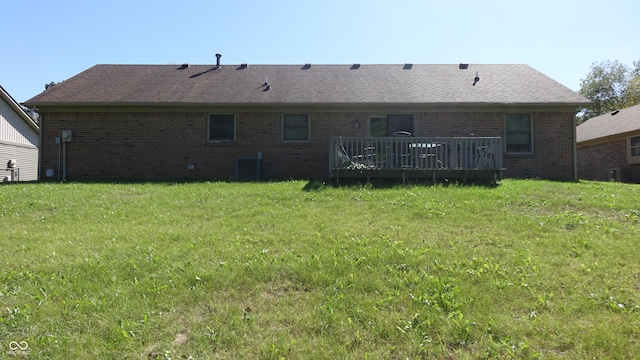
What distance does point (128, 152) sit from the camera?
13461 mm

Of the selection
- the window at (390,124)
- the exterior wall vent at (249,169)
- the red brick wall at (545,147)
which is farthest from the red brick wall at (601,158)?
the exterior wall vent at (249,169)

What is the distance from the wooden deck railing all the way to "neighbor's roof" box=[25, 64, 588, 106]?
3.11 metres

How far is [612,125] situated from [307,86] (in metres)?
18.0

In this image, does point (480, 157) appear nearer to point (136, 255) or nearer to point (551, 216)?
point (551, 216)

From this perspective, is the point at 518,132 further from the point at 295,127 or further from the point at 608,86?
the point at 608,86

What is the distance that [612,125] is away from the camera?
829 inches

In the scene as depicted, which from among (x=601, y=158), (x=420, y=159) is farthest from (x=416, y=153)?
(x=601, y=158)

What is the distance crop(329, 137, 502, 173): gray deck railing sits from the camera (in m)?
9.82

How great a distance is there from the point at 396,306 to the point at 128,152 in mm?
12793

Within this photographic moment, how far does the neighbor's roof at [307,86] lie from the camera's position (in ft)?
42.7

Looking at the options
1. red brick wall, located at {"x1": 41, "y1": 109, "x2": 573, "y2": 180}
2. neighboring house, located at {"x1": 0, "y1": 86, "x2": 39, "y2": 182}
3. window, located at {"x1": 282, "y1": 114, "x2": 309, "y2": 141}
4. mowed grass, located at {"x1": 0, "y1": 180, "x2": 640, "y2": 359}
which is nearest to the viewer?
mowed grass, located at {"x1": 0, "y1": 180, "x2": 640, "y2": 359}

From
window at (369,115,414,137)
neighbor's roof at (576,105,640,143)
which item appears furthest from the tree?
window at (369,115,414,137)

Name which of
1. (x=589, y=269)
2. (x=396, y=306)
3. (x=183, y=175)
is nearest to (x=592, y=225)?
(x=589, y=269)

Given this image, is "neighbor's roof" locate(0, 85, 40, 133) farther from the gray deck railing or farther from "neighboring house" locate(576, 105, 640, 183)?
"neighboring house" locate(576, 105, 640, 183)
